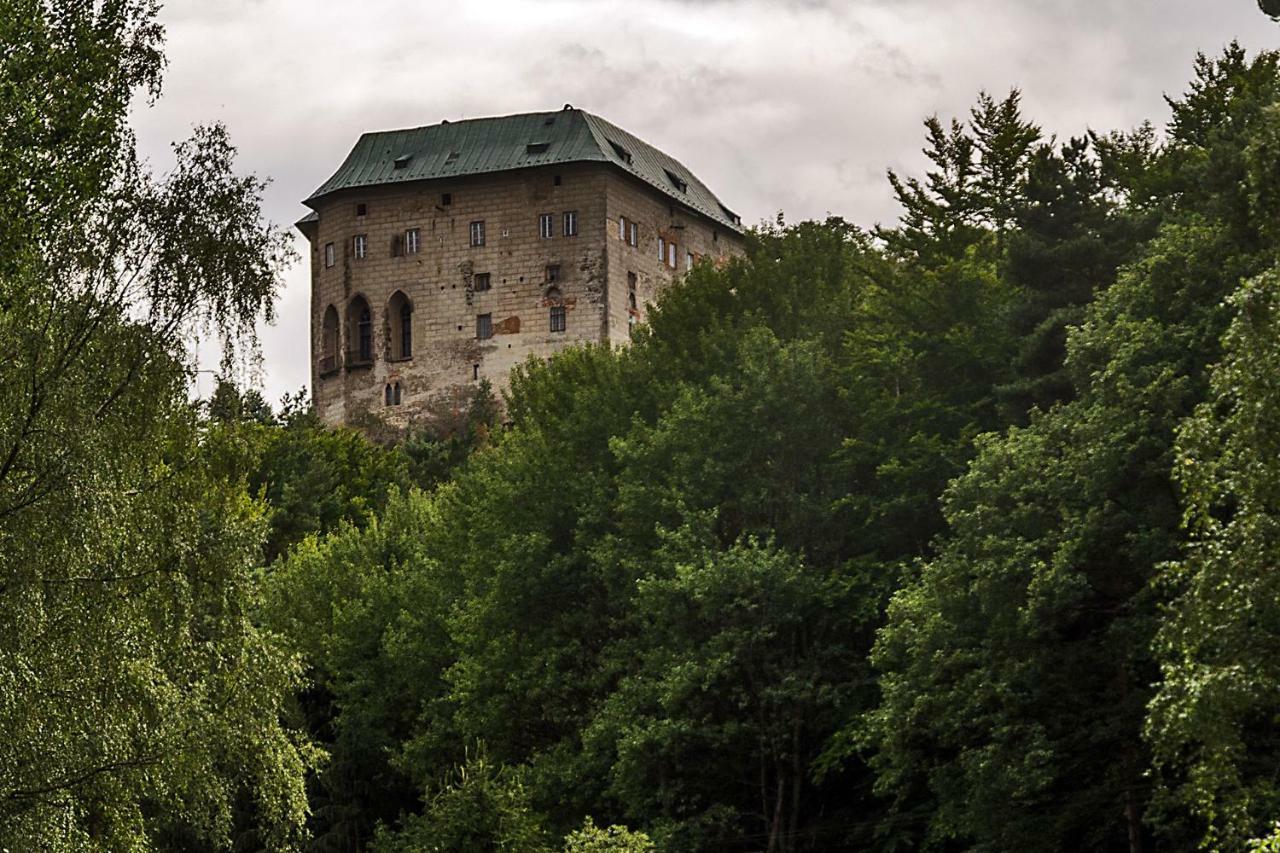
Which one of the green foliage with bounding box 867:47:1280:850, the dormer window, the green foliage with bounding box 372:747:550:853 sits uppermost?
the dormer window

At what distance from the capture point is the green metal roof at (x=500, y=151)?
99938 millimetres

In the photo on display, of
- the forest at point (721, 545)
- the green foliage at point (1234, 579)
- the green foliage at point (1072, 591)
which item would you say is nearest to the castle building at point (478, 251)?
the forest at point (721, 545)

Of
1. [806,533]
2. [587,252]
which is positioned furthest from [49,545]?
[587,252]

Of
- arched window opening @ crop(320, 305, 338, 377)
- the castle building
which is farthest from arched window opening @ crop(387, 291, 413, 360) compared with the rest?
arched window opening @ crop(320, 305, 338, 377)

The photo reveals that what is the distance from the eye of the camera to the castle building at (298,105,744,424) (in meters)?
97.1

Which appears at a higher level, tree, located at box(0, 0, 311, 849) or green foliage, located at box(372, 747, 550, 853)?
tree, located at box(0, 0, 311, 849)

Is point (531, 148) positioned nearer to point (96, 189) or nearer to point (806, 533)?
point (806, 533)

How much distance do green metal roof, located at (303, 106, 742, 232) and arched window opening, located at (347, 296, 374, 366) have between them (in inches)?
225

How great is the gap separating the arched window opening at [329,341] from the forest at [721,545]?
4738cm

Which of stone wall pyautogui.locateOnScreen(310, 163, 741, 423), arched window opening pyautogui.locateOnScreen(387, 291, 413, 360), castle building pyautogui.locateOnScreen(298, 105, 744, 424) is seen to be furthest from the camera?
arched window opening pyautogui.locateOnScreen(387, 291, 413, 360)

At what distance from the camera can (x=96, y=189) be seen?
24391mm

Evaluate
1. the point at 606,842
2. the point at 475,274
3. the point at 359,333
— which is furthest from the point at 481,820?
the point at 359,333

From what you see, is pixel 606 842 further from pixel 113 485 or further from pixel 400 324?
pixel 400 324

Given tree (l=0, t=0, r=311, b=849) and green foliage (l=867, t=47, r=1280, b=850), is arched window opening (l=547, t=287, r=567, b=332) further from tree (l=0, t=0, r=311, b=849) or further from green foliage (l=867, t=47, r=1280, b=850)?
tree (l=0, t=0, r=311, b=849)
